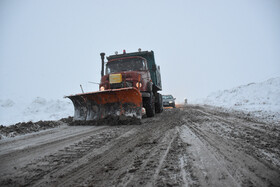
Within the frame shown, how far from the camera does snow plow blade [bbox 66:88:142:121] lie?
5129mm

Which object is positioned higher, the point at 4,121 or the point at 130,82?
the point at 130,82

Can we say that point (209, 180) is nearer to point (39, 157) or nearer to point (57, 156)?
point (57, 156)

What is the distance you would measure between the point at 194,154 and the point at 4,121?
360 inches

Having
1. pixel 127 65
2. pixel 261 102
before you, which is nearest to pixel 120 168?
pixel 127 65

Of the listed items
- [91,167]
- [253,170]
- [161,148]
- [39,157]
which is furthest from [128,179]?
[39,157]

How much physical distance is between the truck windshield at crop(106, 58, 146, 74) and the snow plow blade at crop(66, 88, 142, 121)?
1862mm

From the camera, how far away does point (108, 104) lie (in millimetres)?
5359

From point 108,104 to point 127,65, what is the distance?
225 centimetres

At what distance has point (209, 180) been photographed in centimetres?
131

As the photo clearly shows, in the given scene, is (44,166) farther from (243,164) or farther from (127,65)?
(127,65)

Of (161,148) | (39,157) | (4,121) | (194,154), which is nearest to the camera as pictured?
(194,154)

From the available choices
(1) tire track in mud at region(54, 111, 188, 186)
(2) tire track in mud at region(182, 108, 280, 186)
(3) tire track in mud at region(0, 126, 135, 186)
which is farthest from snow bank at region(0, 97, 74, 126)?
(2) tire track in mud at region(182, 108, 280, 186)

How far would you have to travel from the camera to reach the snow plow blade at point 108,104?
5.13 meters

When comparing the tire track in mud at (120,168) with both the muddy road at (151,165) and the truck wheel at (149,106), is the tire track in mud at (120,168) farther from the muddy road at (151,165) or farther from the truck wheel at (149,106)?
the truck wheel at (149,106)
